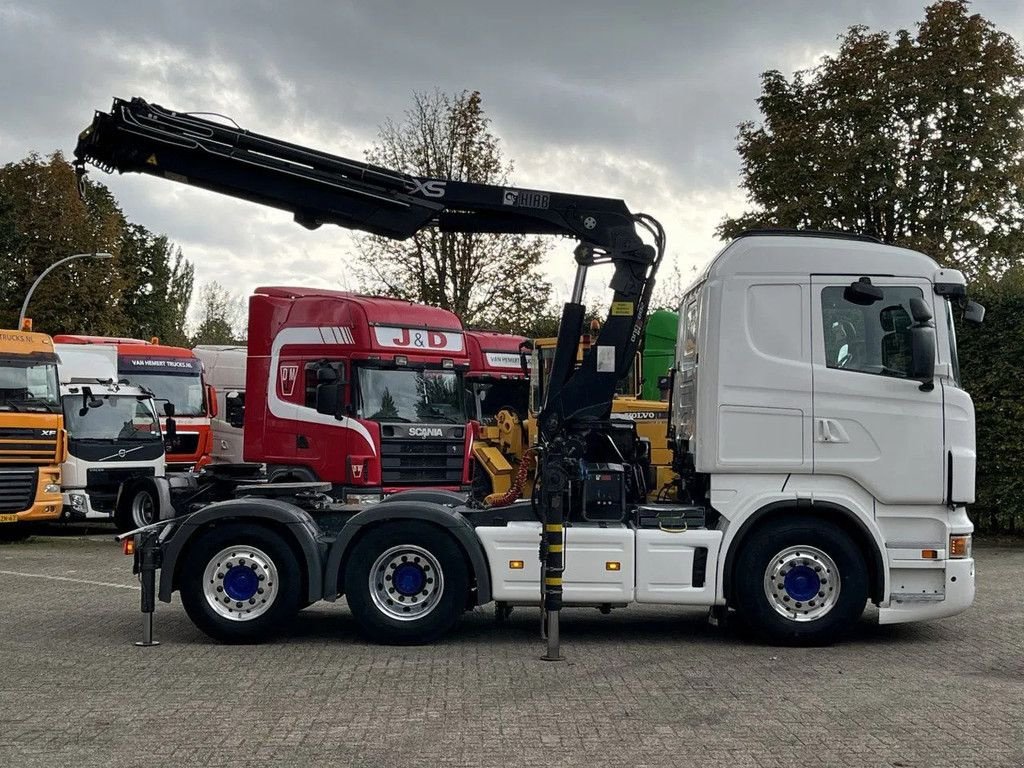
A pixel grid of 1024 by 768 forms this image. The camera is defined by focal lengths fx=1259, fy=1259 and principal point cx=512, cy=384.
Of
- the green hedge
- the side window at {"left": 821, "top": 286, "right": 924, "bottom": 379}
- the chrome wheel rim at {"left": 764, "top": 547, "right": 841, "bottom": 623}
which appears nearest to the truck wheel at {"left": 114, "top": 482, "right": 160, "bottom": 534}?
the chrome wheel rim at {"left": 764, "top": 547, "right": 841, "bottom": 623}

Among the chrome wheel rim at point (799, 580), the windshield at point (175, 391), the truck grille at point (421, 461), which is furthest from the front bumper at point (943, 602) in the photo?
the windshield at point (175, 391)

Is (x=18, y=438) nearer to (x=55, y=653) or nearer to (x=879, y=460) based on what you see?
(x=55, y=653)

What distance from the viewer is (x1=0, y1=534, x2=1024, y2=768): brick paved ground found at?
6590 millimetres

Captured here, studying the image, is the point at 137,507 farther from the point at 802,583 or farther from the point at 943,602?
the point at 943,602

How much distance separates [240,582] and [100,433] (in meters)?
12.7

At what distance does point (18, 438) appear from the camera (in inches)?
760

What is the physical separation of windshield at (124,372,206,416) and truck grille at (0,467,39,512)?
6040mm

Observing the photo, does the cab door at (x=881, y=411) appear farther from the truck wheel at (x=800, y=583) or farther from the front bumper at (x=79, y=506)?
the front bumper at (x=79, y=506)

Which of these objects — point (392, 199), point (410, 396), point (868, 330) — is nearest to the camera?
point (868, 330)

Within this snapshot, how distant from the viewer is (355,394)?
1750 cm

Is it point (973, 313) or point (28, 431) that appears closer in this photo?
point (973, 313)

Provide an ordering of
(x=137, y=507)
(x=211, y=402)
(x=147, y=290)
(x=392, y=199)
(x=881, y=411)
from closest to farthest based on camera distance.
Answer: (x=881, y=411) → (x=392, y=199) → (x=137, y=507) → (x=211, y=402) → (x=147, y=290)

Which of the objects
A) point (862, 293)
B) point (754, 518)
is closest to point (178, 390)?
point (754, 518)

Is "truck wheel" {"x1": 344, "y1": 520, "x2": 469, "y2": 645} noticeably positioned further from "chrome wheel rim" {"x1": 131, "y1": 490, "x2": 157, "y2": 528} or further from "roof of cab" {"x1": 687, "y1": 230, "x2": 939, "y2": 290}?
"roof of cab" {"x1": 687, "y1": 230, "x2": 939, "y2": 290}
